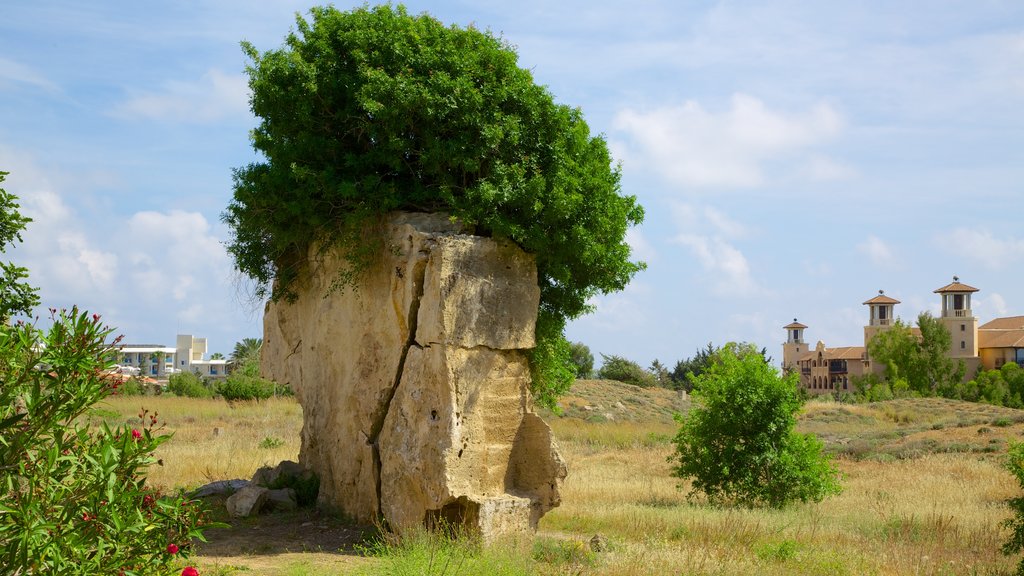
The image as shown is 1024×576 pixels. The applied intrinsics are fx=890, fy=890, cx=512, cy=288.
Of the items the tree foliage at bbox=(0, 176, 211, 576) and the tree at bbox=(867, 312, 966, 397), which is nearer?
the tree foliage at bbox=(0, 176, 211, 576)

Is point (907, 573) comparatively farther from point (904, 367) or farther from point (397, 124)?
point (904, 367)

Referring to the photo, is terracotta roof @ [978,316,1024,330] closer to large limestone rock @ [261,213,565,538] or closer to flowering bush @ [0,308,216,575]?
large limestone rock @ [261,213,565,538]

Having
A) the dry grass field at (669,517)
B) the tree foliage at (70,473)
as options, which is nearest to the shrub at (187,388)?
the dry grass field at (669,517)

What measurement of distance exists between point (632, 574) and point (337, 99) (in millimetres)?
7266

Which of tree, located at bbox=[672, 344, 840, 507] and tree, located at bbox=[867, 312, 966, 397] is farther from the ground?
tree, located at bbox=[867, 312, 966, 397]

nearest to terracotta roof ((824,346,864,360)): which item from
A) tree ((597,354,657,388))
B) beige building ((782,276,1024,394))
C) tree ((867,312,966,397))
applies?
beige building ((782,276,1024,394))

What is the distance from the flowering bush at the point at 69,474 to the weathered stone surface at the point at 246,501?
6912 mm

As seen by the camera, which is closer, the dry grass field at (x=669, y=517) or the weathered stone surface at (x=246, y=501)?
the dry grass field at (x=669, y=517)

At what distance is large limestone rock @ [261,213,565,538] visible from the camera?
1090 centimetres

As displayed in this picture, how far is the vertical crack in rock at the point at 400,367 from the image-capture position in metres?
11.3

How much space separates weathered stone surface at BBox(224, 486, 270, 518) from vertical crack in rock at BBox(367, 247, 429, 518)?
224cm

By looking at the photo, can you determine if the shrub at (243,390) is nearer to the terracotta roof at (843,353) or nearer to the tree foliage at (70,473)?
the tree foliage at (70,473)

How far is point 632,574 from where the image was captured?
29.3 feet

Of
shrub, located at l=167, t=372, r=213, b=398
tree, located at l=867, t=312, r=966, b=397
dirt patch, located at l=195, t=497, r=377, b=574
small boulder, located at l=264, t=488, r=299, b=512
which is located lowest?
dirt patch, located at l=195, t=497, r=377, b=574
